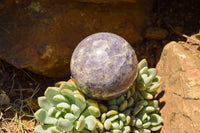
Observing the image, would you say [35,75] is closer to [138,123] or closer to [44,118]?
[44,118]

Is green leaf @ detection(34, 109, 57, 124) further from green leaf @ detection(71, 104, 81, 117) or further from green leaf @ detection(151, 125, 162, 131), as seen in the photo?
green leaf @ detection(151, 125, 162, 131)

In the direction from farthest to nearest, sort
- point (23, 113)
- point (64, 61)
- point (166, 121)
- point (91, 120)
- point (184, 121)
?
point (64, 61), point (23, 113), point (166, 121), point (184, 121), point (91, 120)

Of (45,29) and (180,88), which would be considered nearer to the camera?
(180,88)

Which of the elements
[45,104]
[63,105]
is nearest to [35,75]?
[45,104]

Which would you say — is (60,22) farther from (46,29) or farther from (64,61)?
(64,61)

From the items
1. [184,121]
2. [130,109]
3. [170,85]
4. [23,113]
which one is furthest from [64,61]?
A: [184,121]

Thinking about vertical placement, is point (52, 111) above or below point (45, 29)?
below

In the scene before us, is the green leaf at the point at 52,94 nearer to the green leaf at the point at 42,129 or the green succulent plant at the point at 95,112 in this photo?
the green succulent plant at the point at 95,112
